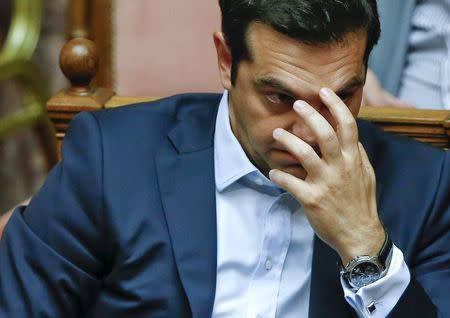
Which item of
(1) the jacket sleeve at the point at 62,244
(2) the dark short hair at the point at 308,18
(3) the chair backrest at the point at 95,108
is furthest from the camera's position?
(3) the chair backrest at the point at 95,108

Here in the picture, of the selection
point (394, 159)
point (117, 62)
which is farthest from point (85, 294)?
point (117, 62)

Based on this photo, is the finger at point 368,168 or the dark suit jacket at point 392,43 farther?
the dark suit jacket at point 392,43

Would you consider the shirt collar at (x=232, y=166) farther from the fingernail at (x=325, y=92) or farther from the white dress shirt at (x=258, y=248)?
the fingernail at (x=325, y=92)

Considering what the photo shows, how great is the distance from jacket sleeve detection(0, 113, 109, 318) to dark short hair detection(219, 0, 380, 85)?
28 cm

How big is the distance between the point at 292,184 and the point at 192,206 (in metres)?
0.19

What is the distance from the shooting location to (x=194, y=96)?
5.14 feet

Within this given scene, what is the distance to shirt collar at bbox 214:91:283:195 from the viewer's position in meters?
1.44

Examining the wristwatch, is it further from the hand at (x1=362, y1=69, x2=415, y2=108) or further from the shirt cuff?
the hand at (x1=362, y1=69, x2=415, y2=108)

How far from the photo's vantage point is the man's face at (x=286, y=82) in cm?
130

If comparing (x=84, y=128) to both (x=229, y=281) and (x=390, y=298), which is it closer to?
(x=229, y=281)

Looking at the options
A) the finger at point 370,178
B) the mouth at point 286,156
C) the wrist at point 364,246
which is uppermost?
the mouth at point 286,156

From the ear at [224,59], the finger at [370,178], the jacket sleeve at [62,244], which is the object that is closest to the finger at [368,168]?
the finger at [370,178]

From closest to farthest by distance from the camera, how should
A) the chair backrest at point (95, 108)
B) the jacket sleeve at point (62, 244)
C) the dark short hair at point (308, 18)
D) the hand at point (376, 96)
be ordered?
the dark short hair at point (308, 18) → the jacket sleeve at point (62, 244) → the chair backrest at point (95, 108) → the hand at point (376, 96)

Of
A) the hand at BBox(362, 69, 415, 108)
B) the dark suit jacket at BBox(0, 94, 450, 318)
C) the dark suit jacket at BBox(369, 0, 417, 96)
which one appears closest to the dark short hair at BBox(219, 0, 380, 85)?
the dark suit jacket at BBox(0, 94, 450, 318)
